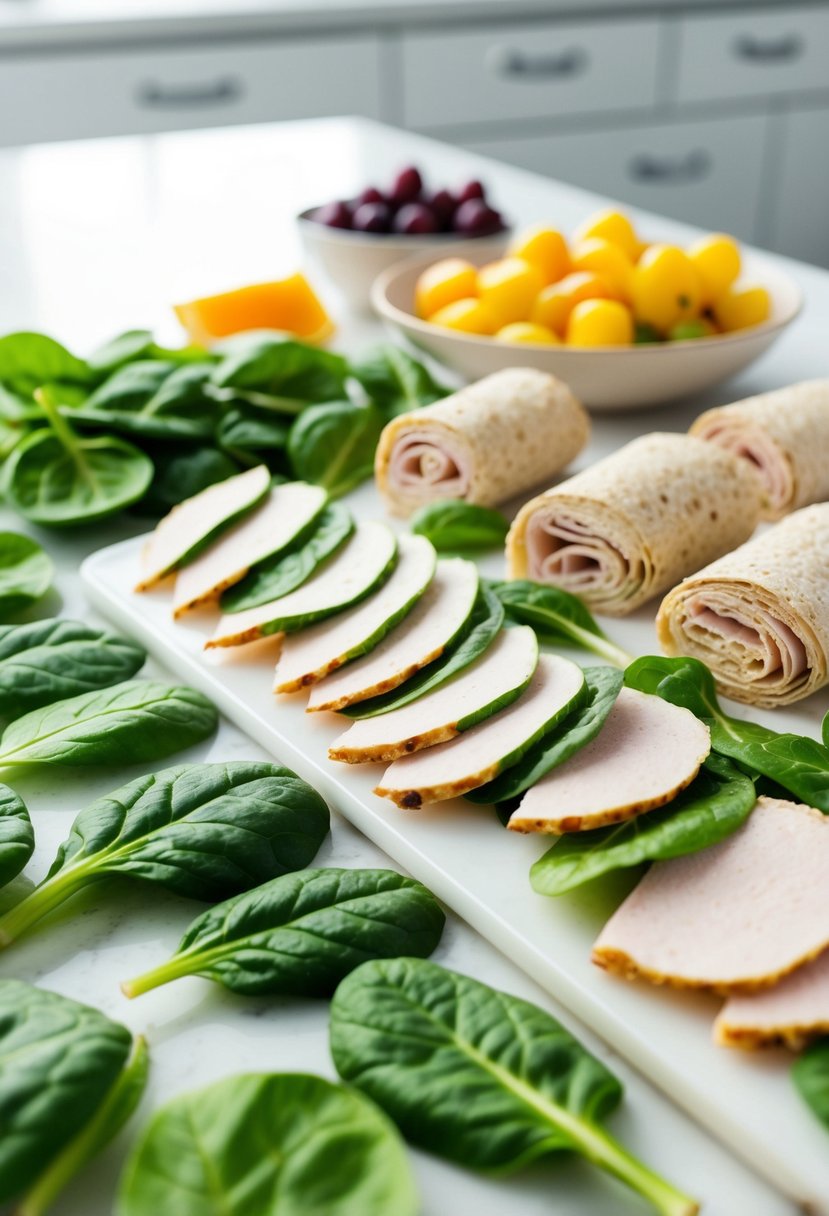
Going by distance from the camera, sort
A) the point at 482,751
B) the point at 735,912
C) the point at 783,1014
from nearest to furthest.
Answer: the point at 783,1014 → the point at 735,912 → the point at 482,751

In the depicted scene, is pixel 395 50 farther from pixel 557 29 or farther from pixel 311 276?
pixel 311 276

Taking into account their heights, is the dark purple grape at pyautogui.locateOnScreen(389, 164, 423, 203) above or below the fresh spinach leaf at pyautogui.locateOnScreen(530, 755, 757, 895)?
above

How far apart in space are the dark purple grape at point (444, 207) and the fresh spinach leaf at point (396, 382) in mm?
685

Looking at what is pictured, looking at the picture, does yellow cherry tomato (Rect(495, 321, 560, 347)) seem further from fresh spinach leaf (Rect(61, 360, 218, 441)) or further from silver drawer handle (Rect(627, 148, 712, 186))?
silver drawer handle (Rect(627, 148, 712, 186))

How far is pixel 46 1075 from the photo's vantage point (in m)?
0.95

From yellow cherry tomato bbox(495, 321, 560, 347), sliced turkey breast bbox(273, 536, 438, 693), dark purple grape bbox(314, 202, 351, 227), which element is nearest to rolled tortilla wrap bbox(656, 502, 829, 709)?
sliced turkey breast bbox(273, 536, 438, 693)

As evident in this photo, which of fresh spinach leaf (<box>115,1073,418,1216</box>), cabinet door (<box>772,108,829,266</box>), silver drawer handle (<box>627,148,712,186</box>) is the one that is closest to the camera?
fresh spinach leaf (<box>115,1073,418,1216</box>)

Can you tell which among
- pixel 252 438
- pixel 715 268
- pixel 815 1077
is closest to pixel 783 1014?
pixel 815 1077

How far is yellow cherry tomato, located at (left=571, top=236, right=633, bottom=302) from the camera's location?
8.00ft

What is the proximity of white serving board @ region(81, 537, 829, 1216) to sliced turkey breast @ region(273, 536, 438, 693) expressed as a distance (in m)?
0.04

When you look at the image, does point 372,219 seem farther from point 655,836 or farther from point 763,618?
point 655,836

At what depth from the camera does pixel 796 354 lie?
2.75 meters

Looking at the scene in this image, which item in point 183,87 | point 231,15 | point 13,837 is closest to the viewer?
point 13,837

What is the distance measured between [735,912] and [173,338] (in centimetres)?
216
